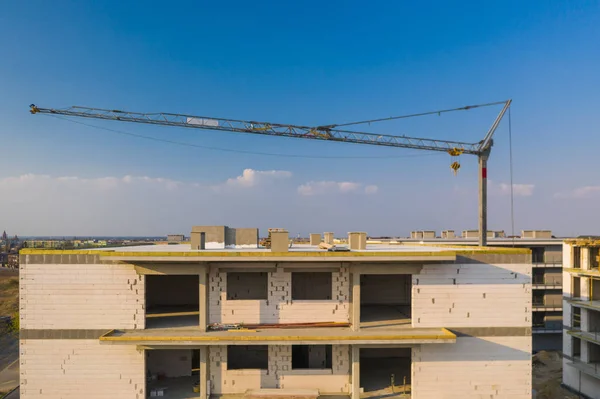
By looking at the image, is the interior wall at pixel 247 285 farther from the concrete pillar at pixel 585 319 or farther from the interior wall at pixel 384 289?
the concrete pillar at pixel 585 319

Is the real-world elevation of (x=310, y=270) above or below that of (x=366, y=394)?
above

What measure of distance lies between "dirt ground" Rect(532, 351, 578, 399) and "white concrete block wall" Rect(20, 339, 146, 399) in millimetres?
43989

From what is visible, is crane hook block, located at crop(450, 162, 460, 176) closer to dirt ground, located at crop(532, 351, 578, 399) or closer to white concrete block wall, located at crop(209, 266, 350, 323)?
dirt ground, located at crop(532, 351, 578, 399)

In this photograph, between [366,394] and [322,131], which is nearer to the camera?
[366,394]

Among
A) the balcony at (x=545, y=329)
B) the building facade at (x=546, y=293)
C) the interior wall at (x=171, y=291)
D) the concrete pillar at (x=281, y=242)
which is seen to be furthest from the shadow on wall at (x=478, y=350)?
the balcony at (x=545, y=329)

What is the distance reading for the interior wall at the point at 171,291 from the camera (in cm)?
3139

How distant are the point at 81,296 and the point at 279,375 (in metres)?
15.1

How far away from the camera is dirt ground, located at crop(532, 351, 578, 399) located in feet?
132

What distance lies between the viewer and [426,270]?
23969mm

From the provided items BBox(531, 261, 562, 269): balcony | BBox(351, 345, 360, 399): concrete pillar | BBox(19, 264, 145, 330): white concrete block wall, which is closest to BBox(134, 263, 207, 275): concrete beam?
BBox(19, 264, 145, 330): white concrete block wall

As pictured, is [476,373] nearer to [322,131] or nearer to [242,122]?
[322,131]

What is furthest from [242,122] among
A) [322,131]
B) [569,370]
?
[569,370]

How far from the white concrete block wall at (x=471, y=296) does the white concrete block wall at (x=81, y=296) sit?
20.2 metres

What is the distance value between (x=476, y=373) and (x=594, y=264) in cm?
2663
